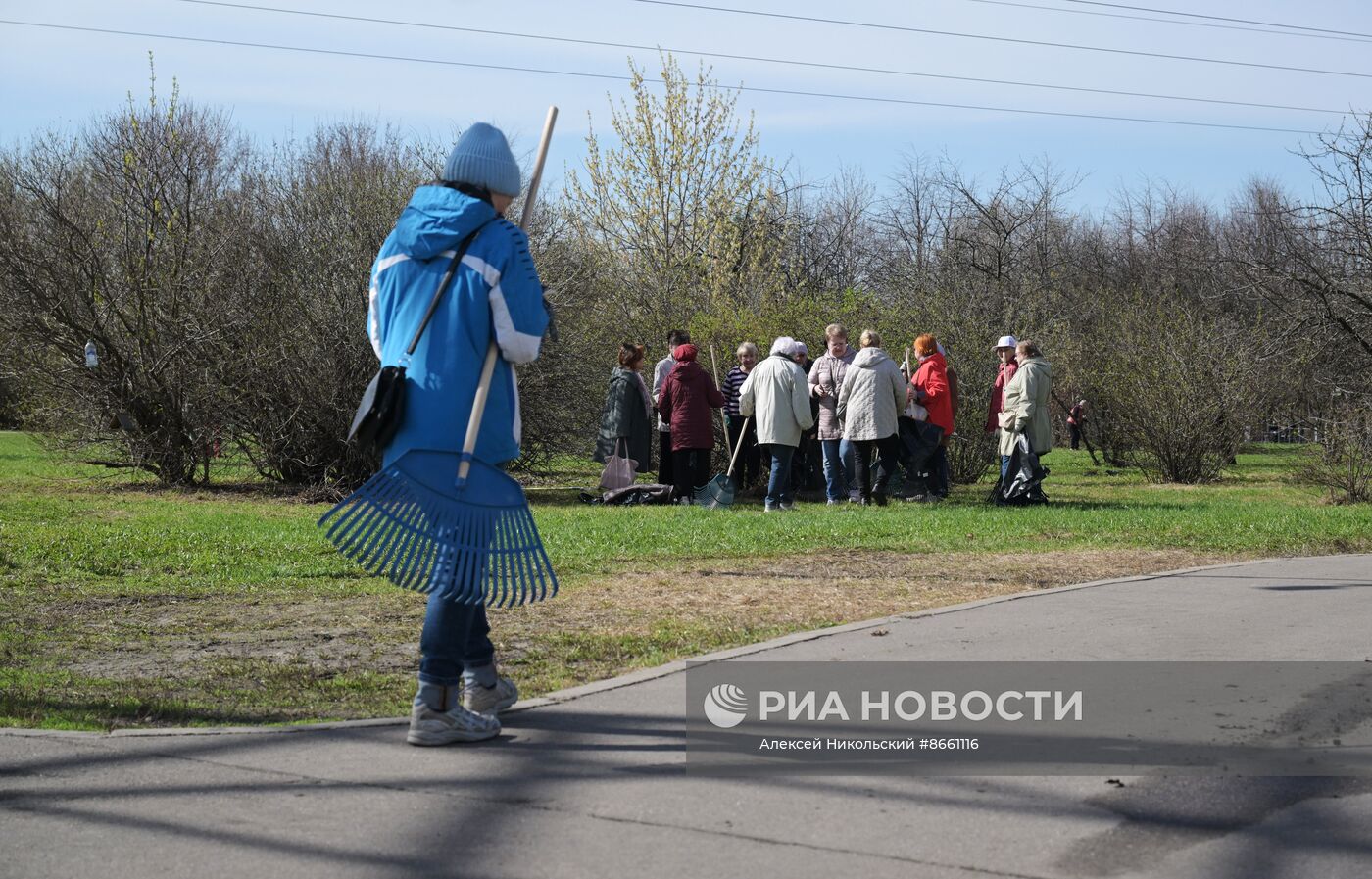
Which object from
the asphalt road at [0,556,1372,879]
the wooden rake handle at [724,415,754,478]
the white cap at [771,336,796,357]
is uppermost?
the white cap at [771,336,796,357]

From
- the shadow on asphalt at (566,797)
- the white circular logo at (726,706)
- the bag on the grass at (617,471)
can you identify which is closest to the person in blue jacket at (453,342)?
the shadow on asphalt at (566,797)

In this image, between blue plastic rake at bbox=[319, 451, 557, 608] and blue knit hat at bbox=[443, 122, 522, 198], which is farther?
blue knit hat at bbox=[443, 122, 522, 198]

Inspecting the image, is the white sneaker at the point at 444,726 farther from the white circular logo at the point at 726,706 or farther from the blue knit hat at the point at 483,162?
the blue knit hat at the point at 483,162

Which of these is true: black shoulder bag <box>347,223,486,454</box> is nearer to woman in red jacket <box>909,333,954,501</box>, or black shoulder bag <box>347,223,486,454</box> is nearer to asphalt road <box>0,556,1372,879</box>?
asphalt road <box>0,556,1372,879</box>

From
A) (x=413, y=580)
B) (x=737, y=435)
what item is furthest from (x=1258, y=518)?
(x=413, y=580)

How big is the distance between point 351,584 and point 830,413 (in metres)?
8.11

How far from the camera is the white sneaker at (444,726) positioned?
17.2ft

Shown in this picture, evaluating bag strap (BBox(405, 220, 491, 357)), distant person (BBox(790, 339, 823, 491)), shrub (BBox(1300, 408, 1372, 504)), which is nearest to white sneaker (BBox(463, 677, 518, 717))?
bag strap (BBox(405, 220, 491, 357))

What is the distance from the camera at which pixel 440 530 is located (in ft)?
17.4

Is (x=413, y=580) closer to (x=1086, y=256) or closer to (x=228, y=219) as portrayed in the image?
(x=228, y=219)

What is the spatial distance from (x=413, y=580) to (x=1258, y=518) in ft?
36.1

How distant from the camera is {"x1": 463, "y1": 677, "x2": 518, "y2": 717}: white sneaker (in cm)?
554

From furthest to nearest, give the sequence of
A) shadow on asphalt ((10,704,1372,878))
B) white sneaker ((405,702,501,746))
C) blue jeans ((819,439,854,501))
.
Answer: blue jeans ((819,439,854,501)) → white sneaker ((405,702,501,746)) → shadow on asphalt ((10,704,1372,878))

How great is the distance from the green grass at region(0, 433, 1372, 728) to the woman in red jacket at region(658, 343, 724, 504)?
0.86 m
